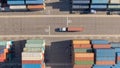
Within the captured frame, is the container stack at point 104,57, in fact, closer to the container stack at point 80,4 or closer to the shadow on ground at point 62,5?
the container stack at point 80,4

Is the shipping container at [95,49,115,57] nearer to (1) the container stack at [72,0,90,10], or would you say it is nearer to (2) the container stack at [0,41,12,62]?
(1) the container stack at [72,0,90,10]

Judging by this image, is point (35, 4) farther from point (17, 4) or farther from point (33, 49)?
point (33, 49)

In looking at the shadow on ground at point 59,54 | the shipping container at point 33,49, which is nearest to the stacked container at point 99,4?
the shadow on ground at point 59,54

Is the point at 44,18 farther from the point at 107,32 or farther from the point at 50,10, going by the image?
the point at 107,32

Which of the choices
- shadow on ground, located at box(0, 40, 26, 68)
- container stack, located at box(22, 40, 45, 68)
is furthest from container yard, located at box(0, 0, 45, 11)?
container stack, located at box(22, 40, 45, 68)

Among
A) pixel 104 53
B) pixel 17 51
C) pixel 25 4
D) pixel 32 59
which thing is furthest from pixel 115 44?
pixel 17 51

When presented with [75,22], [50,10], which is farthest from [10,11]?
[75,22]
